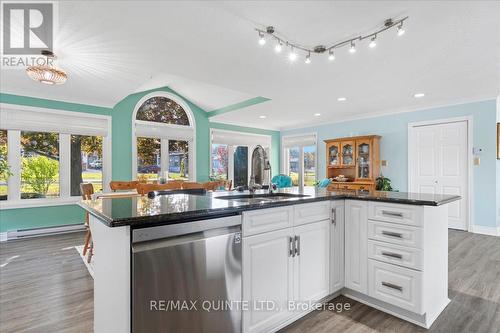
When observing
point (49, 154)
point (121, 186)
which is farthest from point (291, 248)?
point (49, 154)

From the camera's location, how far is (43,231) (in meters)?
4.57

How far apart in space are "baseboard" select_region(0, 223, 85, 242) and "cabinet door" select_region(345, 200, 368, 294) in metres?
5.02

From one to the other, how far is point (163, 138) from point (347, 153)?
4.41 meters

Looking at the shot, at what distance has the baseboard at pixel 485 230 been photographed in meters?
4.30

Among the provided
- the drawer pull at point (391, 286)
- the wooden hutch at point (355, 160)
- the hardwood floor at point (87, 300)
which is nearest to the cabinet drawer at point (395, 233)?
the drawer pull at point (391, 286)

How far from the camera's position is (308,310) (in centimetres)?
198

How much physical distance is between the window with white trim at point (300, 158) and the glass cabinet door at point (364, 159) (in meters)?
1.51

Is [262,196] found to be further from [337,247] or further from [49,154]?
[49,154]

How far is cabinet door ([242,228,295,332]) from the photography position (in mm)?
1589

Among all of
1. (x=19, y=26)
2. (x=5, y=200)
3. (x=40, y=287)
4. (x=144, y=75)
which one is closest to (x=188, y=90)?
(x=144, y=75)

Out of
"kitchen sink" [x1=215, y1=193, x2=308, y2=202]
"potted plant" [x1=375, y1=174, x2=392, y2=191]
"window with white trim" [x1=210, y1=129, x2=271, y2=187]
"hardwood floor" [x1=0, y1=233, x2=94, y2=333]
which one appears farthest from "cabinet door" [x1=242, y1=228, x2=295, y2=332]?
"window with white trim" [x1=210, y1=129, x2=271, y2=187]

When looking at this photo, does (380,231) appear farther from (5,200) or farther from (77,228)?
(5,200)

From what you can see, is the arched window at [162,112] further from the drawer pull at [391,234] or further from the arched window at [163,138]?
the drawer pull at [391,234]

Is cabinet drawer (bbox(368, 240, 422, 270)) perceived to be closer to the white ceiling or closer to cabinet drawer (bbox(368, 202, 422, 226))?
cabinet drawer (bbox(368, 202, 422, 226))
